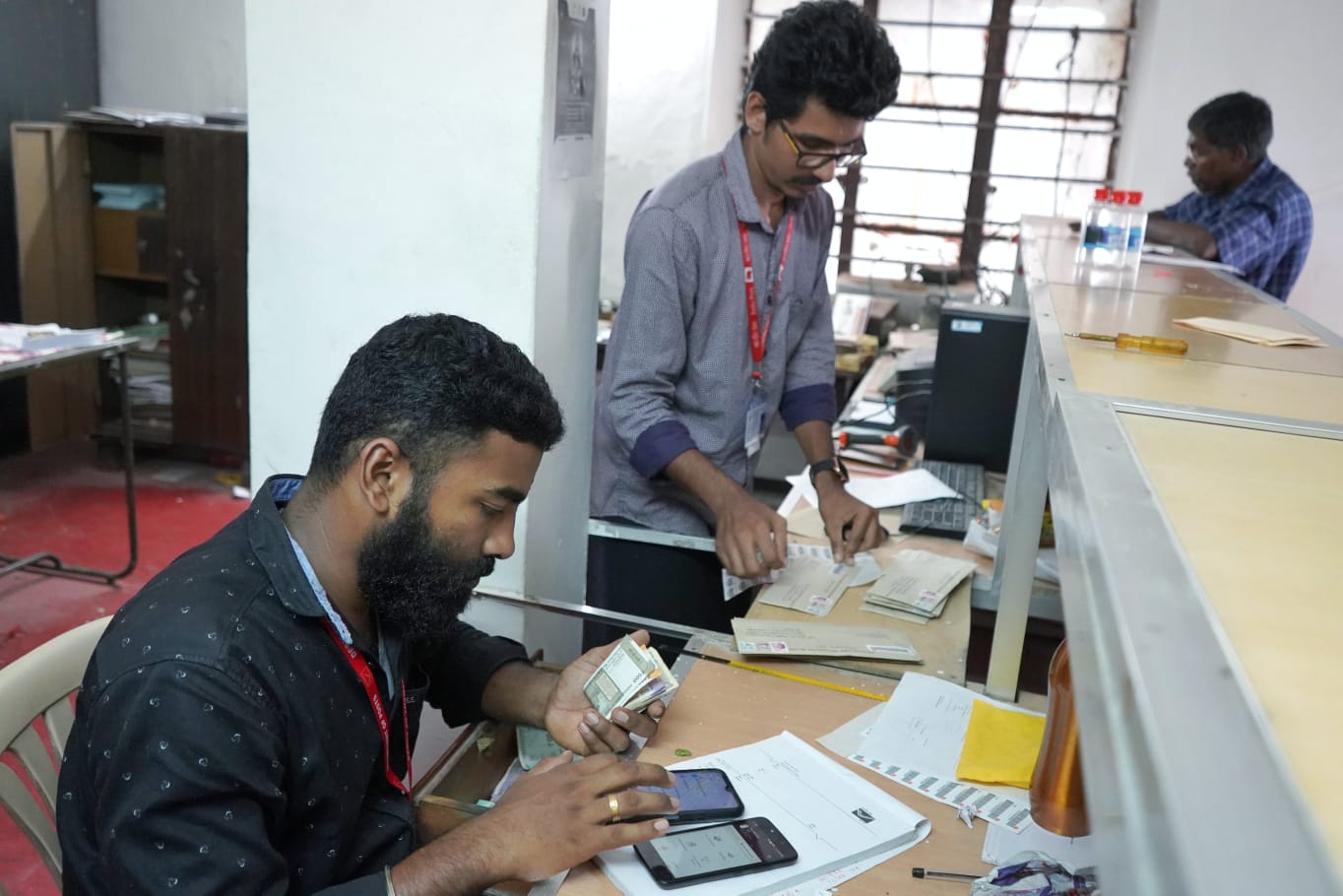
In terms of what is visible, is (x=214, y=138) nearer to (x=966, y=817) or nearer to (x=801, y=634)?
(x=801, y=634)

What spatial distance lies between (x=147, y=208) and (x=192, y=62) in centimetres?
76

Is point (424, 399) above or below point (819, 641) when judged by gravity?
above

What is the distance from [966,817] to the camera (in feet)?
4.23

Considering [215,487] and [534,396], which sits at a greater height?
[534,396]

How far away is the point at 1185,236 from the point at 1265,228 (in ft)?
1.47

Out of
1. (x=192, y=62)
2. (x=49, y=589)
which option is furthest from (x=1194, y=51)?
(x=49, y=589)

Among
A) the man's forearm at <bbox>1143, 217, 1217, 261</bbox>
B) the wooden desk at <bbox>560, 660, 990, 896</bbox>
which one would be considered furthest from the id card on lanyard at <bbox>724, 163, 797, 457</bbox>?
the man's forearm at <bbox>1143, 217, 1217, 261</bbox>

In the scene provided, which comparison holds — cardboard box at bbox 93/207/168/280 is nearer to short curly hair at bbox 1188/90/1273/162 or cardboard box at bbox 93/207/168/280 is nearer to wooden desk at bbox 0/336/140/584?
wooden desk at bbox 0/336/140/584

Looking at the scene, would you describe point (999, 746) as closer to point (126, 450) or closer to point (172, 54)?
point (126, 450)

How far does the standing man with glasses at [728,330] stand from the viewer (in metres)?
1.91

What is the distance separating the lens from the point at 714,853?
1.17 meters

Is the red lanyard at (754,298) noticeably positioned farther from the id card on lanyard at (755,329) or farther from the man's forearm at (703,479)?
the man's forearm at (703,479)

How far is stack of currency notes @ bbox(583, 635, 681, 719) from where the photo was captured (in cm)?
139

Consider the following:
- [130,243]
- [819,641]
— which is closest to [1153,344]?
[819,641]
